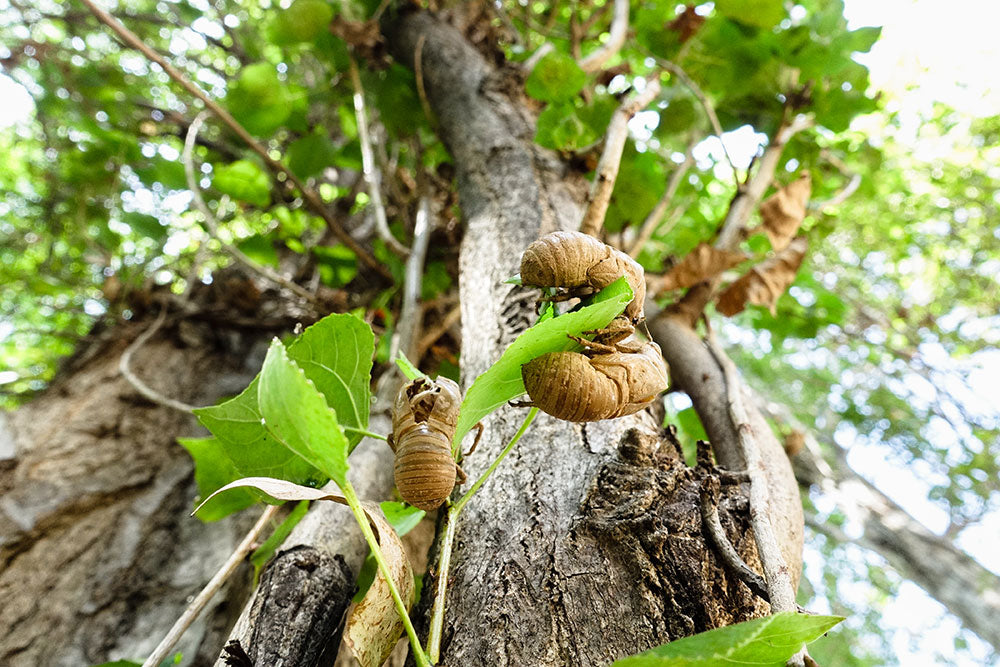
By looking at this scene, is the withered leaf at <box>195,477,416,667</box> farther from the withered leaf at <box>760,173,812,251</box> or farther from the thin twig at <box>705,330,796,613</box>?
the withered leaf at <box>760,173,812,251</box>

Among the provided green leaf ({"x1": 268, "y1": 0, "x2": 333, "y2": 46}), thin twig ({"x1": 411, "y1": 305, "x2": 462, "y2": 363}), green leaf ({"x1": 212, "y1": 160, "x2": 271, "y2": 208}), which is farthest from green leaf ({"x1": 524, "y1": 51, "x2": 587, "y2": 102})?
green leaf ({"x1": 212, "y1": 160, "x2": 271, "y2": 208})

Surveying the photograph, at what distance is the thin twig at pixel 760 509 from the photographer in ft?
1.63

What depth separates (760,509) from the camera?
60 cm

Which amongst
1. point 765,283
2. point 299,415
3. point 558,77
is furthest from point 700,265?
point 299,415

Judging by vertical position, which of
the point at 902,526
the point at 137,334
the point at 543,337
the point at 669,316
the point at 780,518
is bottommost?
the point at 902,526

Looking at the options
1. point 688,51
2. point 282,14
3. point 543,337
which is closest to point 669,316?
point 543,337

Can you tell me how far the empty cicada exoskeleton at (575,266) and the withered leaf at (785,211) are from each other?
31.4 inches

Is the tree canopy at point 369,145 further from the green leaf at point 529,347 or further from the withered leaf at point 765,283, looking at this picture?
the green leaf at point 529,347

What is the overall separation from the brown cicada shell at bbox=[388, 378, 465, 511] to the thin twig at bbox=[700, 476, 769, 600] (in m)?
0.27

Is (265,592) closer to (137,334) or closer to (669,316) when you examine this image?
(669,316)

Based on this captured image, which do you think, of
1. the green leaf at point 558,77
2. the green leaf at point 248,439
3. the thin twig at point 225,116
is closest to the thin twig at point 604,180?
the green leaf at point 558,77

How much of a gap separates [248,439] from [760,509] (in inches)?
21.5

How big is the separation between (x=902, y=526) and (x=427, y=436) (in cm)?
432

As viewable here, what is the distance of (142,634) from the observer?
1.20 metres
